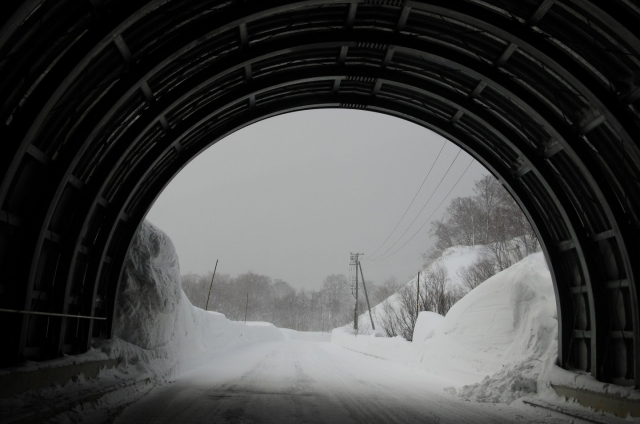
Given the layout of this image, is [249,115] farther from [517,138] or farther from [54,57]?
[517,138]

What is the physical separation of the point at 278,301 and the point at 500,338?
9482 centimetres

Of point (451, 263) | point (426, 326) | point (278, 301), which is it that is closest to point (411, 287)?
point (451, 263)

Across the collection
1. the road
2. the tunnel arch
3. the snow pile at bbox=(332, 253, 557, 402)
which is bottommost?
the road

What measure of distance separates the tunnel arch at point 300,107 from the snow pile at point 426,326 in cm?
729

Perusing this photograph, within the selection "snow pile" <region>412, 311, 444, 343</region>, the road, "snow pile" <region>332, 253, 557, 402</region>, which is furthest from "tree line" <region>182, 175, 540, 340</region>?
the road

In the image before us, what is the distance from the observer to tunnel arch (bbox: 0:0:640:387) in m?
6.43

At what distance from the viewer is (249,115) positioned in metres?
11.4

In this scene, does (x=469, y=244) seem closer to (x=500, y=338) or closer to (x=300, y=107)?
(x=500, y=338)

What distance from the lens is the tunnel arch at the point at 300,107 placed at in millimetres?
6430

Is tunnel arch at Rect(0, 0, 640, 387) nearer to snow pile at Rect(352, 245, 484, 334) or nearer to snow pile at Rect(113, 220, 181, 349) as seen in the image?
snow pile at Rect(113, 220, 181, 349)

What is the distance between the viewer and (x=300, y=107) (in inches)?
468

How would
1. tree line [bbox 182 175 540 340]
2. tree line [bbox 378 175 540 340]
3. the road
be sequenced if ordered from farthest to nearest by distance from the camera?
tree line [bbox 182 175 540 340], tree line [bbox 378 175 540 340], the road

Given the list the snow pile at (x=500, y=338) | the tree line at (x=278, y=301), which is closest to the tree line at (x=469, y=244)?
the snow pile at (x=500, y=338)

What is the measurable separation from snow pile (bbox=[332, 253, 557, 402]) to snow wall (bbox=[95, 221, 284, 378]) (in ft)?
26.0
